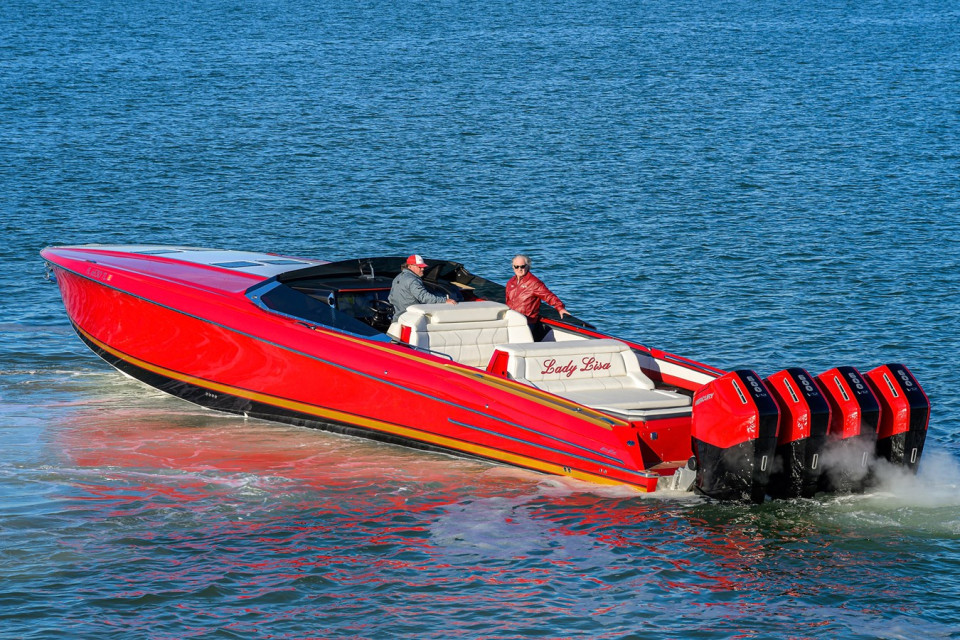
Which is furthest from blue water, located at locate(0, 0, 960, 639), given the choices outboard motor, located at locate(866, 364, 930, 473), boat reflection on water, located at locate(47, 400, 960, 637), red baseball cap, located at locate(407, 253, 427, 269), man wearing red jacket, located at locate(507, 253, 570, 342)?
man wearing red jacket, located at locate(507, 253, 570, 342)

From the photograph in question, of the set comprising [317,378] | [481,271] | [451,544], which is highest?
[481,271]

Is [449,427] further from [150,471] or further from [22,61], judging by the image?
[22,61]

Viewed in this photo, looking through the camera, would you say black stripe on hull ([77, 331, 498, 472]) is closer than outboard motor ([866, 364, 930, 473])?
No

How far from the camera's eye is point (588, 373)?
1091 cm

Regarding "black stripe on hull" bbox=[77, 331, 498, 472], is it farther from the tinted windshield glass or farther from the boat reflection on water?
the tinted windshield glass

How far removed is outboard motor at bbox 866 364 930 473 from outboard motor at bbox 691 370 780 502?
95cm

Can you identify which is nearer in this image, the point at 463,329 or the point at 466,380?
the point at 466,380

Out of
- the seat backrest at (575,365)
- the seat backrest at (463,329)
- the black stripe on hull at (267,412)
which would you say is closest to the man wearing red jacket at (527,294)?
the seat backrest at (463,329)

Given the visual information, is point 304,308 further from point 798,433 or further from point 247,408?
point 798,433

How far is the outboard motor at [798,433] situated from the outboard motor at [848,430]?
8 centimetres

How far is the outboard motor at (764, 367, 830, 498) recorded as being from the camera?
8953 mm

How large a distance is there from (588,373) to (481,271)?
8364 mm

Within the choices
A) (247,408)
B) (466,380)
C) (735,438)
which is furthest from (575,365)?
(247,408)

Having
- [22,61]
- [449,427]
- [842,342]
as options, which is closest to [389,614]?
[449,427]
